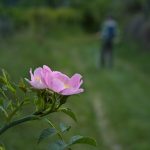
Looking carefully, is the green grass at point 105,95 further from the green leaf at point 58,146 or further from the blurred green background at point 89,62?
the green leaf at point 58,146

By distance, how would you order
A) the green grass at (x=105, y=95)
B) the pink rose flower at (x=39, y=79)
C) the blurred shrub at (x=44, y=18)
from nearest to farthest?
the pink rose flower at (x=39, y=79) < the green grass at (x=105, y=95) < the blurred shrub at (x=44, y=18)

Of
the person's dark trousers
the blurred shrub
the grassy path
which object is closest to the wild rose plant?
the grassy path

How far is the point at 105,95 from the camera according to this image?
12305 mm

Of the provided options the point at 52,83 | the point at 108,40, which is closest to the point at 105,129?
the point at 52,83

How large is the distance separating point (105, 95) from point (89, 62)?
6.28 m

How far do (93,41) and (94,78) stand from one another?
41.1ft

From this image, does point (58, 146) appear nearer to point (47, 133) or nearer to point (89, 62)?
point (47, 133)

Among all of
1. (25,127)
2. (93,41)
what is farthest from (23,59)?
(93,41)

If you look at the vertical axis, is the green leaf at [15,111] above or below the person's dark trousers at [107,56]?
above

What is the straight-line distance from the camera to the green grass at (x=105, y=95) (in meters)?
8.05

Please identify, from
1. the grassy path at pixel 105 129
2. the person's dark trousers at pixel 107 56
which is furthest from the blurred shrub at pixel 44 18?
the grassy path at pixel 105 129

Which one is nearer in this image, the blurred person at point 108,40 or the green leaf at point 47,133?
the green leaf at point 47,133

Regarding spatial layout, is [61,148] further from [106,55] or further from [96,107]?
[106,55]

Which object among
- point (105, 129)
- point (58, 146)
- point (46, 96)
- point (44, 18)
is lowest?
point (44, 18)
